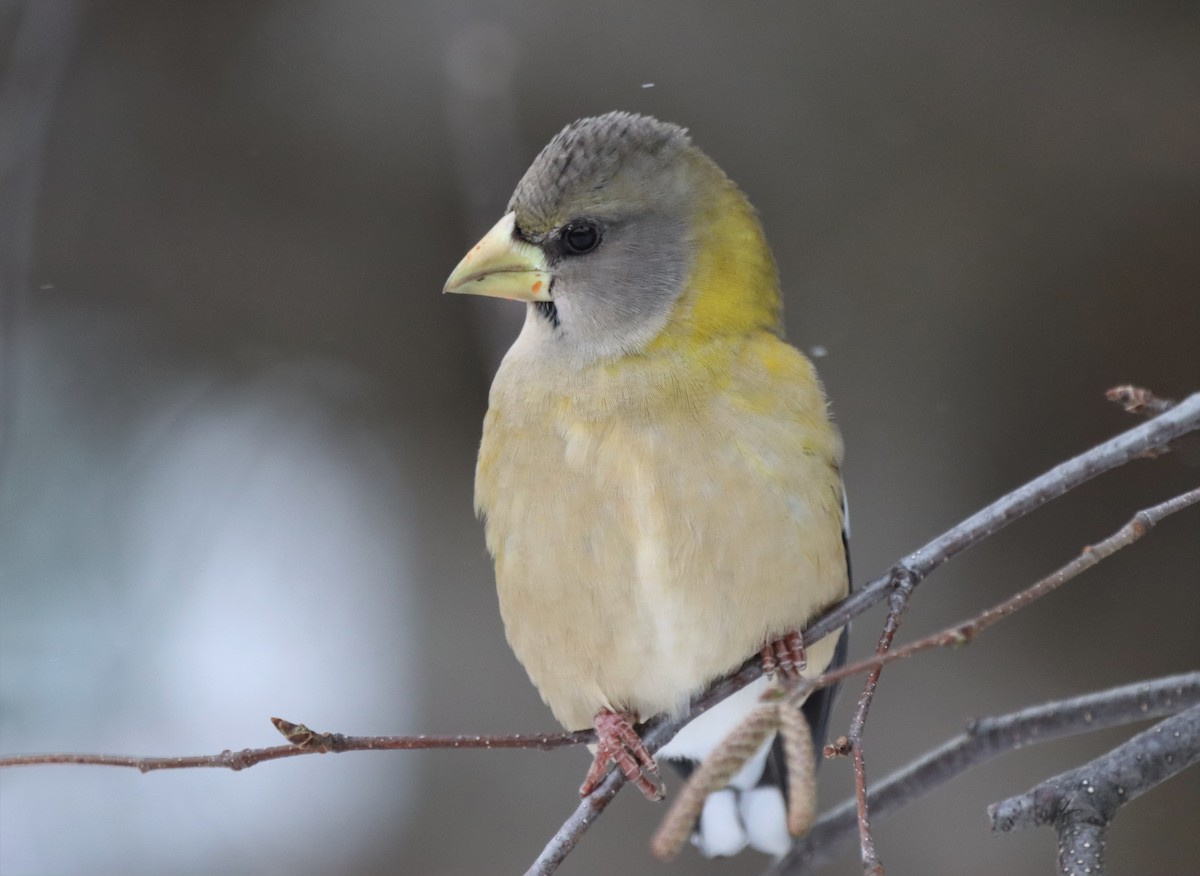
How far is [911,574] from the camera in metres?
1.38

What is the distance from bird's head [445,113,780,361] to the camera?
1786 mm

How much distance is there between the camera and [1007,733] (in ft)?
5.26

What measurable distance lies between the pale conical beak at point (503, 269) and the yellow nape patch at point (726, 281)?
0.70 ft

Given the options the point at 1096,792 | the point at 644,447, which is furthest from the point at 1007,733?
the point at 644,447

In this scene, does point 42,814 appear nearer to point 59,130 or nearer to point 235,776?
point 235,776

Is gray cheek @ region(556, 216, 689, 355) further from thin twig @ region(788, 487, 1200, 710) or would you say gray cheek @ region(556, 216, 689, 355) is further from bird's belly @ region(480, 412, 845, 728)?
thin twig @ region(788, 487, 1200, 710)

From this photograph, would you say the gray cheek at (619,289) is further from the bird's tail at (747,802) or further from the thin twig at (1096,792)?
the thin twig at (1096,792)

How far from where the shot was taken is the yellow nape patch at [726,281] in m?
1.83

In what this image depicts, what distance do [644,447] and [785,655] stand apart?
363mm

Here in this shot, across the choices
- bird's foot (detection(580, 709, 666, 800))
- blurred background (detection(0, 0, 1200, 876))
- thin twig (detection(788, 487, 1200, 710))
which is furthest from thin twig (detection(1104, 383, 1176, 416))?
blurred background (detection(0, 0, 1200, 876))

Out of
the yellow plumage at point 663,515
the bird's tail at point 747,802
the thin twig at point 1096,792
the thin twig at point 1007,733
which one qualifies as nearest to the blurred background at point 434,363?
the bird's tail at point 747,802

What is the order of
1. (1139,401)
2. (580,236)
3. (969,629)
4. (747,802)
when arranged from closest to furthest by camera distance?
(969,629) < (1139,401) < (580,236) < (747,802)

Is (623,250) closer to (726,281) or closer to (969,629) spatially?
(726,281)

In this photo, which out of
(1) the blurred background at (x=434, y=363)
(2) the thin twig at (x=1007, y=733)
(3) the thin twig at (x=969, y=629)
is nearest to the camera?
(3) the thin twig at (x=969, y=629)
